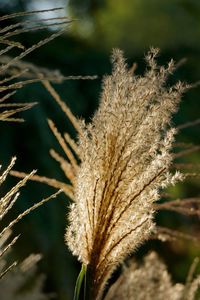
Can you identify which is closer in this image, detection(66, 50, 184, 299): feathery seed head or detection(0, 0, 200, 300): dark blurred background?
detection(66, 50, 184, 299): feathery seed head

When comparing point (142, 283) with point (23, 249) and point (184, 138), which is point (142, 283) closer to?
point (184, 138)

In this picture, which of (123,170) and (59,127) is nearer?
(123,170)

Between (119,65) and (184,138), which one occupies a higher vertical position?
(184,138)

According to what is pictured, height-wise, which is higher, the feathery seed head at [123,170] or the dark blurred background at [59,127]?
the dark blurred background at [59,127]

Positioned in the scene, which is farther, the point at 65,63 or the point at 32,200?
the point at 65,63

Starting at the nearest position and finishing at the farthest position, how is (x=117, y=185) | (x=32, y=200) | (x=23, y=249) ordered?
1. (x=117, y=185)
2. (x=32, y=200)
3. (x=23, y=249)

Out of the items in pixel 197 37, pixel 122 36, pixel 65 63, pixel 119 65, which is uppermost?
pixel 122 36

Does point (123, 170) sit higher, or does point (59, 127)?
point (59, 127)

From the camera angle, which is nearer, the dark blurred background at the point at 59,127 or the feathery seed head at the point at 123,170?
the feathery seed head at the point at 123,170

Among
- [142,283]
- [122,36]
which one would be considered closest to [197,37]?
[122,36]

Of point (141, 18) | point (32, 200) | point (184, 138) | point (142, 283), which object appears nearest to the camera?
point (142, 283)

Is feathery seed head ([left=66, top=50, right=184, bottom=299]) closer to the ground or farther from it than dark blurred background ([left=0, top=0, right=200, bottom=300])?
closer to the ground
